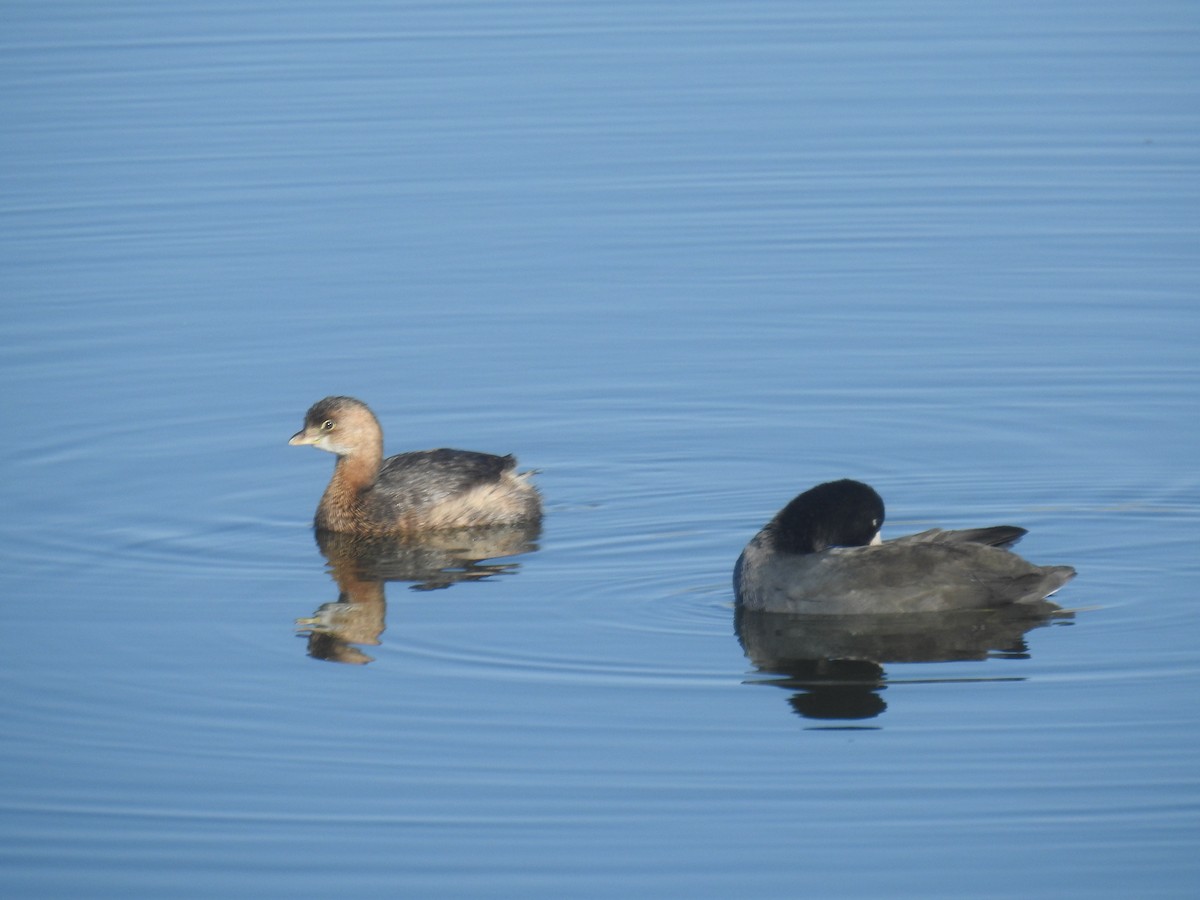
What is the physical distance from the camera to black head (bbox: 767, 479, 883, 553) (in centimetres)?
1191

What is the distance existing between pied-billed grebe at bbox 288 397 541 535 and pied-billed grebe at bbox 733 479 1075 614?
104 inches

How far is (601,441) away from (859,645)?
177 inches

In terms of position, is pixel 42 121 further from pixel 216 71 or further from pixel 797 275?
pixel 797 275

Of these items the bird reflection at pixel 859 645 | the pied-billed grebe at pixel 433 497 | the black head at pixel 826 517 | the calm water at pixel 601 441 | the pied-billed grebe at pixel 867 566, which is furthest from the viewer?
the pied-billed grebe at pixel 433 497

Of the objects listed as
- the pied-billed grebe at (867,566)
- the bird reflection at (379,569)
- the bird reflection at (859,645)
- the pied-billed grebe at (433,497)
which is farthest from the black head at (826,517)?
the pied-billed grebe at (433,497)

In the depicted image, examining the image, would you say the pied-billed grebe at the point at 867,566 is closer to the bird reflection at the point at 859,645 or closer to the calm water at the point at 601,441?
the bird reflection at the point at 859,645

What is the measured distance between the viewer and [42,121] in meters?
27.9

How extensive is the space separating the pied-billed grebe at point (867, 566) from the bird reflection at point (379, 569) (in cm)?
201

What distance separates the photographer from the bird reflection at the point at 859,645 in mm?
10633

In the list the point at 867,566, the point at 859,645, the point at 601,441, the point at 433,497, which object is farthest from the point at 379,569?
the point at 859,645

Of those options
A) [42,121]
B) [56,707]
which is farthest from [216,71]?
[56,707]

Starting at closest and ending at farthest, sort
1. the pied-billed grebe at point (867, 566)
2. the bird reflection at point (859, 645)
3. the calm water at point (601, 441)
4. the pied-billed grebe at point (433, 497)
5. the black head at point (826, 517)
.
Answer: the calm water at point (601, 441) → the bird reflection at point (859, 645) → the pied-billed grebe at point (867, 566) → the black head at point (826, 517) → the pied-billed grebe at point (433, 497)

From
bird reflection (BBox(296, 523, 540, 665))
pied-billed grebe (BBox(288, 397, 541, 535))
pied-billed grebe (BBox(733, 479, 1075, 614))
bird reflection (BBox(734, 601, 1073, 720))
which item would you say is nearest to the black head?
pied-billed grebe (BBox(733, 479, 1075, 614))

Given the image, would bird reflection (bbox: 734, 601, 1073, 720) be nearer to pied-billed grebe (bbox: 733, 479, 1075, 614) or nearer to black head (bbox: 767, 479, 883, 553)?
pied-billed grebe (bbox: 733, 479, 1075, 614)
